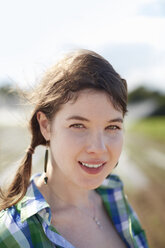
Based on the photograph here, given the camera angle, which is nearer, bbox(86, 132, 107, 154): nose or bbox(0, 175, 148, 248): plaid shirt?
bbox(0, 175, 148, 248): plaid shirt

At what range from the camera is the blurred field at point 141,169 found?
2225 millimetres

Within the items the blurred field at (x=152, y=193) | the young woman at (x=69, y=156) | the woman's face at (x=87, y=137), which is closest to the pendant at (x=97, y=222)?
the young woman at (x=69, y=156)

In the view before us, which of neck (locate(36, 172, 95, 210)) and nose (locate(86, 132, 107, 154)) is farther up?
nose (locate(86, 132, 107, 154))

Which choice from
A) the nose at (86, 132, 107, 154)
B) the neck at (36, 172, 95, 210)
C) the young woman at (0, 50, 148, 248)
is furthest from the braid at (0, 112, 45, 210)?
the nose at (86, 132, 107, 154)

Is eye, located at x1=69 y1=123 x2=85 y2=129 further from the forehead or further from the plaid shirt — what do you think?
the plaid shirt

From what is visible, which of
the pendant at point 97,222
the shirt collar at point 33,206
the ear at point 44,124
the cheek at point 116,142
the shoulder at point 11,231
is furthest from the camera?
the pendant at point 97,222

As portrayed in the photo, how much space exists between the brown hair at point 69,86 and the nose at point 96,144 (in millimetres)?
204

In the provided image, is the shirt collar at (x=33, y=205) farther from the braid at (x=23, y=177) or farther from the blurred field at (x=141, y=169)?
the blurred field at (x=141, y=169)

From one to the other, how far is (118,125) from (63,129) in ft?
1.00

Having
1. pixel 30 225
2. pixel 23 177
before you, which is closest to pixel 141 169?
pixel 23 177

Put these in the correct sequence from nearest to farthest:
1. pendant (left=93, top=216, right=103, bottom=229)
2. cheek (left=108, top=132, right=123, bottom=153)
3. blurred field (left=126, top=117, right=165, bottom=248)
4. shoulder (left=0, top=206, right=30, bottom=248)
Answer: shoulder (left=0, top=206, right=30, bottom=248), cheek (left=108, top=132, right=123, bottom=153), pendant (left=93, top=216, right=103, bottom=229), blurred field (left=126, top=117, right=165, bottom=248)

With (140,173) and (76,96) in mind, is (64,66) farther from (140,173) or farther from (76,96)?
(140,173)

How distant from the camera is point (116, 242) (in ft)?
6.88

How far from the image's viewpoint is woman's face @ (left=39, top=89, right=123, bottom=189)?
1735mm
